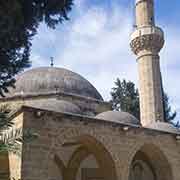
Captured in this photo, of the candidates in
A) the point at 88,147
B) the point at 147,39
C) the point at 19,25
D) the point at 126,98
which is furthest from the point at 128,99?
the point at 19,25

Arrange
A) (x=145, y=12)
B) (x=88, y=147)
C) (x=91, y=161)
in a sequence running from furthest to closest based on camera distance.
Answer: (x=145, y=12), (x=91, y=161), (x=88, y=147)

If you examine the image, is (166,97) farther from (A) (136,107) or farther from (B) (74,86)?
(B) (74,86)

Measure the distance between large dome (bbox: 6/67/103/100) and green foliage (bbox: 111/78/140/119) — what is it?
7503mm

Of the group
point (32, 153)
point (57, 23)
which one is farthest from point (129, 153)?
point (57, 23)

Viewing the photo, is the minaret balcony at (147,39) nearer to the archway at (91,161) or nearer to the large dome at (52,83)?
the large dome at (52,83)

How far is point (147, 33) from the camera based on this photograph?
15594 millimetres

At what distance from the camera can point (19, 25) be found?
13.2 feet

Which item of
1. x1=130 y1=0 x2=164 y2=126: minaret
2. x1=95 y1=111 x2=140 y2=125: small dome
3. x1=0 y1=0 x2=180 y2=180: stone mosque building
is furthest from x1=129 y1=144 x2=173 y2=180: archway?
x1=130 y1=0 x2=164 y2=126: minaret

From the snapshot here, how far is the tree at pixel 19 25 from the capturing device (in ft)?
12.1

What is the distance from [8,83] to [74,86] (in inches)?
391

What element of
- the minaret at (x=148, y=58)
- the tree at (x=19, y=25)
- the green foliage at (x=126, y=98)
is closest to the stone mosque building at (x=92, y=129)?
the minaret at (x=148, y=58)

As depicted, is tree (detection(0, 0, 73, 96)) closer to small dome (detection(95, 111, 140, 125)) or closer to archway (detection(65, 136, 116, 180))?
archway (detection(65, 136, 116, 180))

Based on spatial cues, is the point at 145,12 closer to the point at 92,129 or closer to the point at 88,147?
the point at 88,147

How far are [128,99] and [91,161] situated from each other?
11.5m
